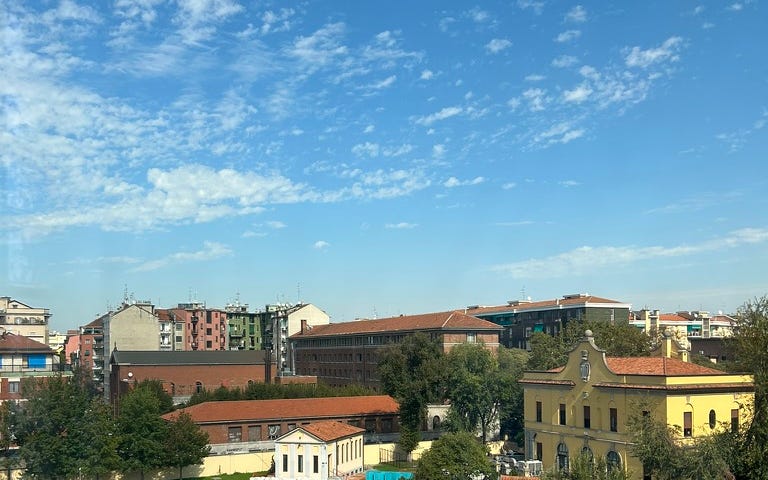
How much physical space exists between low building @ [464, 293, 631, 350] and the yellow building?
35208 millimetres

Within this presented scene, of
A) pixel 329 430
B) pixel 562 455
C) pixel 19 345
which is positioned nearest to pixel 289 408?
pixel 329 430

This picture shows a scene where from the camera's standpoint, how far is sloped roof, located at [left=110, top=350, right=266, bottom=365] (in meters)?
76.1

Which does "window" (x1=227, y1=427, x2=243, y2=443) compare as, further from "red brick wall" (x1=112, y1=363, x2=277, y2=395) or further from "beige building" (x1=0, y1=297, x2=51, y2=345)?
"beige building" (x1=0, y1=297, x2=51, y2=345)

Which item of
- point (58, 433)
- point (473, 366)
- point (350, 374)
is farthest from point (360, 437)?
point (350, 374)

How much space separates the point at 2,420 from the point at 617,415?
34.0m

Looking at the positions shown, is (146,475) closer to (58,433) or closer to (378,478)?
(58,433)

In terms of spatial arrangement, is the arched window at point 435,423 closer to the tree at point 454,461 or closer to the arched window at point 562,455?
the arched window at point 562,455

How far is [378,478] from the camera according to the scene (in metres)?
45.4

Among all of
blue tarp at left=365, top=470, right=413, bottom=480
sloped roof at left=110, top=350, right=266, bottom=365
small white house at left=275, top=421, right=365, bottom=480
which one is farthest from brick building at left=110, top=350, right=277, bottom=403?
blue tarp at left=365, top=470, right=413, bottom=480

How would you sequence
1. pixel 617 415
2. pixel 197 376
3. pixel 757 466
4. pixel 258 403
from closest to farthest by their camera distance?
1. pixel 757 466
2. pixel 617 415
3. pixel 258 403
4. pixel 197 376

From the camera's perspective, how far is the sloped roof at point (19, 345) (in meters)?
62.2

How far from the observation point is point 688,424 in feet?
121

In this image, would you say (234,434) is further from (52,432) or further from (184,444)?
(52,432)

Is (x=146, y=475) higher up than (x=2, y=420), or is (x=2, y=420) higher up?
(x=2, y=420)
